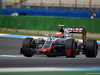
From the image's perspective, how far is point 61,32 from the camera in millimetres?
13391

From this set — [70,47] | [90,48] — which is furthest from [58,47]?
[90,48]

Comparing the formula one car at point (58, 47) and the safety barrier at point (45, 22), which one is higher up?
the formula one car at point (58, 47)

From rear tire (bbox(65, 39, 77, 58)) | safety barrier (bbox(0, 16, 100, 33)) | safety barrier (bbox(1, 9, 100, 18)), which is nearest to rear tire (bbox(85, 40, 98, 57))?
rear tire (bbox(65, 39, 77, 58))

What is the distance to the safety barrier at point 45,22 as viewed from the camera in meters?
24.9

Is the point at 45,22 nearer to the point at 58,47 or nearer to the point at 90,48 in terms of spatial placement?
the point at 58,47

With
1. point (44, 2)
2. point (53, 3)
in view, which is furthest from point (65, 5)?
point (44, 2)

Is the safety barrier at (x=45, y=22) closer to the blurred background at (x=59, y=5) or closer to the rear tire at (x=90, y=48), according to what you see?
the blurred background at (x=59, y=5)

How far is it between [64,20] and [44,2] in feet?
70.4

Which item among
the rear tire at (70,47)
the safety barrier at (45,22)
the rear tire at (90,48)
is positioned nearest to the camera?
the rear tire at (70,47)

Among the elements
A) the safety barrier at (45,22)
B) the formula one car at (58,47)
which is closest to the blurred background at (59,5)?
the safety barrier at (45,22)

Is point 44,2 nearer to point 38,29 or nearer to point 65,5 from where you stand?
point 65,5

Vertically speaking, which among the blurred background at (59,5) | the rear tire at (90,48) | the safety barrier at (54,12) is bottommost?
the safety barrier at (54,12)

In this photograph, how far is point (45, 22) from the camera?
27109 millimetres

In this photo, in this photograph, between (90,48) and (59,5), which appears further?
(59,5)
